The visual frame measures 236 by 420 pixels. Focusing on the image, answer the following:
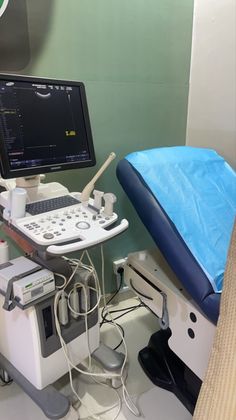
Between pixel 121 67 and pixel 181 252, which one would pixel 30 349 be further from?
pixel 121 67

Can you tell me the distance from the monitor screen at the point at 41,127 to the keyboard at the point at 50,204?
0.12 meters

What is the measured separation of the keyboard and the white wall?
1.06m

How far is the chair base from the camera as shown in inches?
53.3

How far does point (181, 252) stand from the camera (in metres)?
1.14

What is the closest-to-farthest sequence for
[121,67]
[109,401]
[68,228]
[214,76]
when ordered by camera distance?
1. [68,228]
2. [109,401]
3. [121,67]
4. [214,76]

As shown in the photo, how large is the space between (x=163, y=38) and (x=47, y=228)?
1370 mm

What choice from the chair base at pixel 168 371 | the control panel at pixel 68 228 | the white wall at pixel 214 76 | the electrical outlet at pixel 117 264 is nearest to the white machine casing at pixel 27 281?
the control panel at pixel 68 228

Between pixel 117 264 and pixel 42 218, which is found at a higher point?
pixel 42 218

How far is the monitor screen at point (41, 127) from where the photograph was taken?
1.05m

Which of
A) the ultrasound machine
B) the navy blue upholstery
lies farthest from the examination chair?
the ultrasound machine

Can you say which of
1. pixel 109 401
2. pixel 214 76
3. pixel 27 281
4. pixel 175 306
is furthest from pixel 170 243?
pixel 214 76

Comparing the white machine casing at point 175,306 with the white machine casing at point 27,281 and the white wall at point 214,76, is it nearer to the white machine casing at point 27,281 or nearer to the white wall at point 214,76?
the white machine casing at point 27,281

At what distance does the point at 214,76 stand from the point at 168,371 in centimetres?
159

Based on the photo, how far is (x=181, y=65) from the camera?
6.31ft
